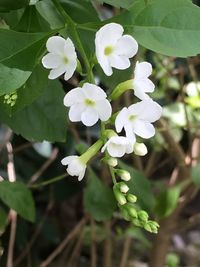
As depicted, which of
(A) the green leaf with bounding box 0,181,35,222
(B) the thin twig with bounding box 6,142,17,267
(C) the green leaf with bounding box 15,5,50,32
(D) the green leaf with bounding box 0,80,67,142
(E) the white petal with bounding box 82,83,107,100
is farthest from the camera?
(B) the thin twig with bounding box 6,142,17,267

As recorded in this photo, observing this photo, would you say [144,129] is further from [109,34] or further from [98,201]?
[98,201]

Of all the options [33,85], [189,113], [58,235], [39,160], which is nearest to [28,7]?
[33,85]

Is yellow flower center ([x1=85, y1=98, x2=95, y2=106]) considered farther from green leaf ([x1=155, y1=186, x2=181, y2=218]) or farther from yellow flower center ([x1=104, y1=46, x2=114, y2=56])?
green leaf ([x1=155, y1=186, x2=181, y2=218])

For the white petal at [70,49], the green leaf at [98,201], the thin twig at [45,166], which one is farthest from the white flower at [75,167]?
the thin twig at [45,166]

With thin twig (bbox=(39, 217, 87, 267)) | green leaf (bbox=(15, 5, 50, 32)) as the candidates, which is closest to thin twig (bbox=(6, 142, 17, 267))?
thin twig (bbox=(39, 217, 87, 267))

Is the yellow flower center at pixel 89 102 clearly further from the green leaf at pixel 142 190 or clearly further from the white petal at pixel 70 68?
the green leaf at pixel 142 190

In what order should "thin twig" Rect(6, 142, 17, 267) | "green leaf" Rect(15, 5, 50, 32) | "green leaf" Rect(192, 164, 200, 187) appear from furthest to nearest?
1. "thin twig" Rect(6, 142, 17, 267)
2. "green leaf" Rect(192, 164, 200, 187)
3. "green leaf" Rect(15, 5, 50, 32)

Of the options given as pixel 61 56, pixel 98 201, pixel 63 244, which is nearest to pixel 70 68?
pixel 61 56
